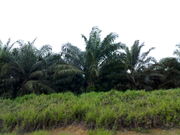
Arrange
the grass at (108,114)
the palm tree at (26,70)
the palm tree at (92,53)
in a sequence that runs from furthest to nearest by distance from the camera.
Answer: the palm tree at (92,53) → the palm tree at (26,70) → the grass at (108,114)

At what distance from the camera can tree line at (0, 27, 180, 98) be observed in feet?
46.4

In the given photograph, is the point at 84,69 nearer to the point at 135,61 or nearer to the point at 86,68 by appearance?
the point at 86,68

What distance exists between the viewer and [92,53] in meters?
14.6

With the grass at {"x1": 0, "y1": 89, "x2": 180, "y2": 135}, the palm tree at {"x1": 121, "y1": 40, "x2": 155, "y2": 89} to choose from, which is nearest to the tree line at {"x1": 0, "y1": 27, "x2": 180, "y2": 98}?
the palm tree at {"x1": 121, "y1": 40, "x2": 155, "y2": 89}

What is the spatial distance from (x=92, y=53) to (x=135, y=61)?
322cm

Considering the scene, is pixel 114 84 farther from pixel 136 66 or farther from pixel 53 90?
pixel 53 90

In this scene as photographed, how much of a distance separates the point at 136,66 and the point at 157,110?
Result: 36.0ft

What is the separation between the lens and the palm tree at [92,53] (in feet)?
48.3

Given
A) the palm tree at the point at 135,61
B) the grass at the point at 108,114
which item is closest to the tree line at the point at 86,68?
the palm tree at the point at 135,61

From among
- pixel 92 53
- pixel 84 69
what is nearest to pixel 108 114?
pixel 92 53

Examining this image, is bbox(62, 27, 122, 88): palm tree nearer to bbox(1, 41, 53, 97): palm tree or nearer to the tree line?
the tree line

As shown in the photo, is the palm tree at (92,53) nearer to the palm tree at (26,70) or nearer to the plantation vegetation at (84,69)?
the plantation vegetation at (84,69)

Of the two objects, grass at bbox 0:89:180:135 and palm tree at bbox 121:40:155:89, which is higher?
palm tree at bbox 121:40:155:89

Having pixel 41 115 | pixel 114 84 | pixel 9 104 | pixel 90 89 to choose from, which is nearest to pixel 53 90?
pixel 90 89
